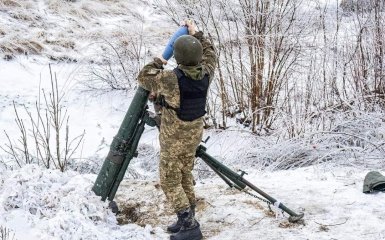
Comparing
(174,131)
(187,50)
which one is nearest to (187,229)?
(174,131)

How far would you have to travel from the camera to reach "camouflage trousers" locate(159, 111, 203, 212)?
3.21 m

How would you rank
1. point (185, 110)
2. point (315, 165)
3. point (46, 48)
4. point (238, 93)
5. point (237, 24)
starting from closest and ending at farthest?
point (185, 110), point (315, 165), point (237, 24), point (238, 93), point (46, 48)

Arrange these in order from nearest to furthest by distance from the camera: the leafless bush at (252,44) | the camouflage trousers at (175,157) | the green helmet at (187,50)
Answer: the green helmet at (187,50)
the camouflage trousers at (175,157)
the leafless bush at (252,44)

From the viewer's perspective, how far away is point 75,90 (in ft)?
27.7

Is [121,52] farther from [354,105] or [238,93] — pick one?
[354,105]

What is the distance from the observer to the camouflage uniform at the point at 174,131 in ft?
10.2

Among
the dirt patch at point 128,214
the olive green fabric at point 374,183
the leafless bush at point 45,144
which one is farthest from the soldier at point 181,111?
the olive green fabric at point 374,183

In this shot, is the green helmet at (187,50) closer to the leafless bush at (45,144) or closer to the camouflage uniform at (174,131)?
the camouflage uniform at (174,131)

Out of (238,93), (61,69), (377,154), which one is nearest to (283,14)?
(238,93)

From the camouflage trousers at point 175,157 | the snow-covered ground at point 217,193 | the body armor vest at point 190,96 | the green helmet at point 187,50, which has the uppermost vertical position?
the green helmet at point 187,50

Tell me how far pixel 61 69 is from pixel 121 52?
118 cm

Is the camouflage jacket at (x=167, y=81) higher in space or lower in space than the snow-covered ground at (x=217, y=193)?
higher

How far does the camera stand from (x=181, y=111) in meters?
3.14

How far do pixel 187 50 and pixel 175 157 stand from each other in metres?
0.70
